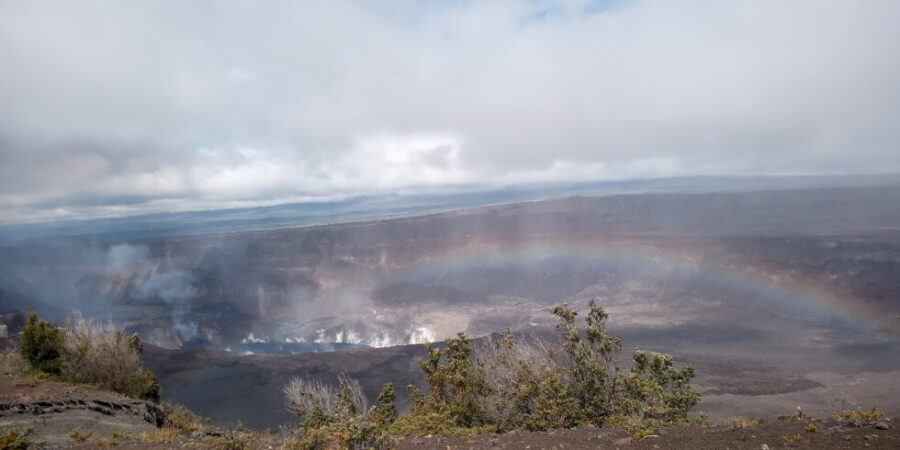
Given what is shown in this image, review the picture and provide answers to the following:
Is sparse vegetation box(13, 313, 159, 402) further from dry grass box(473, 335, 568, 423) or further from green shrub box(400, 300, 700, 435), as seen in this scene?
dry grass box(473, 335, 568, 423)

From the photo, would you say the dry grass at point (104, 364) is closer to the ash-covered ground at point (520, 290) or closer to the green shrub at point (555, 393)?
the ash-covered ground at point (520, 290)

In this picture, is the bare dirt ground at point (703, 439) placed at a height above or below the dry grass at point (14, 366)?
above

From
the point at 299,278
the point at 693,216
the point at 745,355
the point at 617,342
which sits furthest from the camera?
the point at 693,216

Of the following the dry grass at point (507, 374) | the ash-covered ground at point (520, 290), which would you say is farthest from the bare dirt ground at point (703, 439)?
the ash-covered ground at point (520, 290)

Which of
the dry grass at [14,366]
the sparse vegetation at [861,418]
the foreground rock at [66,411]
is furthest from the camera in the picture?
the dry grass at [14,366]

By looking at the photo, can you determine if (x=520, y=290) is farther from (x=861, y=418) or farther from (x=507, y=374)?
(x=861, y=418)

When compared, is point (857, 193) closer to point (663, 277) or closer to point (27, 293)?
point (663, 277)

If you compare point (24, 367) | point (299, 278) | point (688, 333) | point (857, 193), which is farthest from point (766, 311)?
point (857, 193)

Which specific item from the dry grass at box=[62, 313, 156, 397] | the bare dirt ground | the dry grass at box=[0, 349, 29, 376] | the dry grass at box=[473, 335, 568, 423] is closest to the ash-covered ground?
the dry grass at box=[62, 313, 156, 397]

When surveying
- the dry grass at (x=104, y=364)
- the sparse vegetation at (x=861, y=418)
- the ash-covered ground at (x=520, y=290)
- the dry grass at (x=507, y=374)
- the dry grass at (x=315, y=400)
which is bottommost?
the ash-covered ground at (x=520, y=290)
